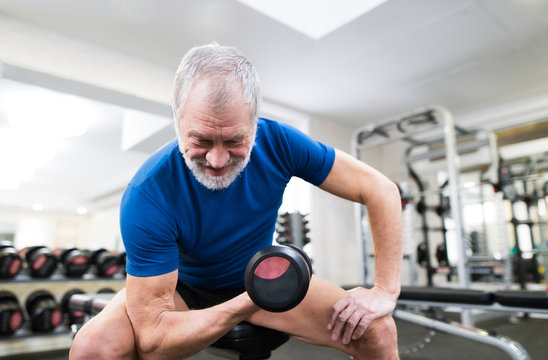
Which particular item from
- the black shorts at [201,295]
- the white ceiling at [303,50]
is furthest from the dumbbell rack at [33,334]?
the black shorts at [201,295]

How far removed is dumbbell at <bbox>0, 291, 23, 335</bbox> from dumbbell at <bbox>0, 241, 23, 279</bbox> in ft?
0.65

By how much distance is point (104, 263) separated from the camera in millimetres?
3314

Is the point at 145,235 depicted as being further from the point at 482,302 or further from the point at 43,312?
the point at 43,312

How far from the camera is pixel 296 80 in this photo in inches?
147

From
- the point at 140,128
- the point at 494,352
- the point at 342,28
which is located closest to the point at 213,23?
the point at 342,28

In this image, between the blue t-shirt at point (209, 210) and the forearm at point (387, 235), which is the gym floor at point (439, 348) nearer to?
the blue t-shirt at point (209, 210)

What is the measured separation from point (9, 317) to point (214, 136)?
2829 millimetres

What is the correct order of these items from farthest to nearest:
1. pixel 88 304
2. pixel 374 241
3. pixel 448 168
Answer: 1. pixel 448 168
2. pixel 88 304
3. pixel 374 241

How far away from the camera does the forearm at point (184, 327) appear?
0.72 m

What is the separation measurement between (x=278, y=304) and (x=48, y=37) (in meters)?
3.04

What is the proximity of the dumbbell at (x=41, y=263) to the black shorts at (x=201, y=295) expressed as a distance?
8.28 ft

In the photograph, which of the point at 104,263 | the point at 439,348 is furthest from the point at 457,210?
the point at 104,263

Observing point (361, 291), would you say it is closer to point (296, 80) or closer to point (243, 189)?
point (243, 189)

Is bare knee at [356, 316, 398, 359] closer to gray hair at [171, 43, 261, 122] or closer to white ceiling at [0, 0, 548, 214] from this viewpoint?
gray hair at [171, 43, 261, 122]
